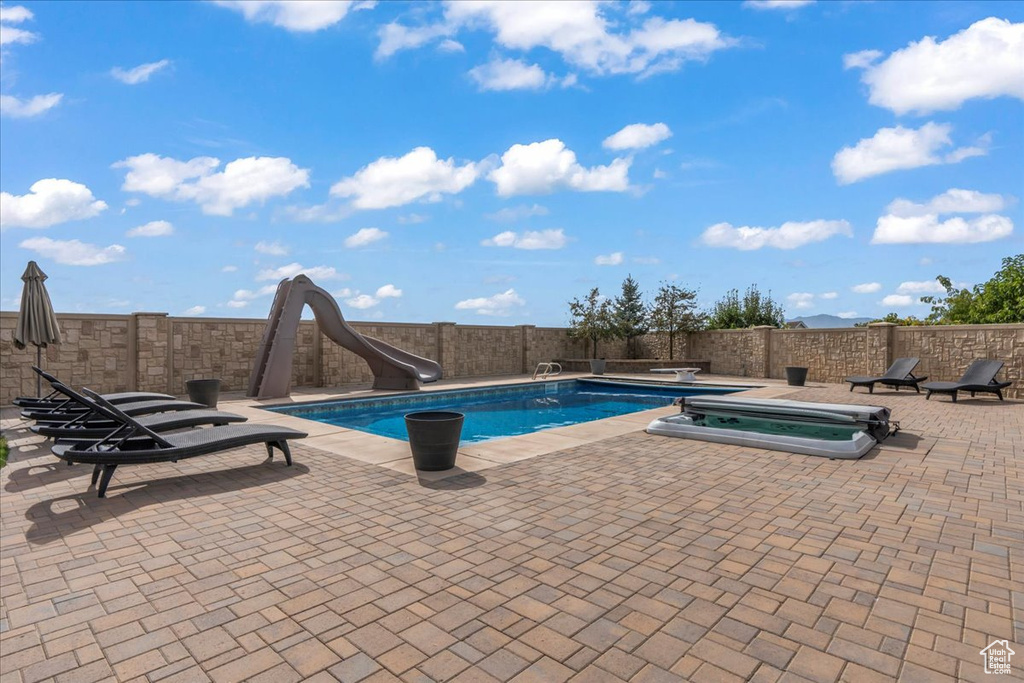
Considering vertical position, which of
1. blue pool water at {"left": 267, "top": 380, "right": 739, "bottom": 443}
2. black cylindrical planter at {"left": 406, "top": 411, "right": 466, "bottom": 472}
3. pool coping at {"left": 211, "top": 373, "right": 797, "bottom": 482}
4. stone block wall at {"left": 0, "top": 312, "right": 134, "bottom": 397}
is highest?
stone block wall at {"left": 0, "top": 312, "right": 134, "bottom": 397}

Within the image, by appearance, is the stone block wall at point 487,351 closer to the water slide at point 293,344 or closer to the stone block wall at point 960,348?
the water slide at point 293,344

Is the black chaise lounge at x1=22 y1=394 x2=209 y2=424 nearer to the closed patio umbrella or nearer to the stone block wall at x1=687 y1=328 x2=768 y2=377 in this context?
the closed patio umbrella

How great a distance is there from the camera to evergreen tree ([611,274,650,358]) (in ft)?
74.8

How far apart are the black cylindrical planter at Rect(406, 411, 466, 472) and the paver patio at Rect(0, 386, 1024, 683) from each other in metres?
0.29

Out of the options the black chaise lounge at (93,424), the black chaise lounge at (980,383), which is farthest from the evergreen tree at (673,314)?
the black chaise lounge at (93,424)

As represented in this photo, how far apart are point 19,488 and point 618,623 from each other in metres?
5.82

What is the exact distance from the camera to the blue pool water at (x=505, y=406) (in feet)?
36.7

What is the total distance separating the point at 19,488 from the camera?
17.3 feet

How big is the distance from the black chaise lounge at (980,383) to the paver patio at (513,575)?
749cm

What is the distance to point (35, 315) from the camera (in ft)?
29.2

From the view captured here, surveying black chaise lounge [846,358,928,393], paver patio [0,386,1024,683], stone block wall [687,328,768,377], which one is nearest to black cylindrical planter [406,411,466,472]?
paver patio [0,386,1024,683]

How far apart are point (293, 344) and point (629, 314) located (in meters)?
14.3
